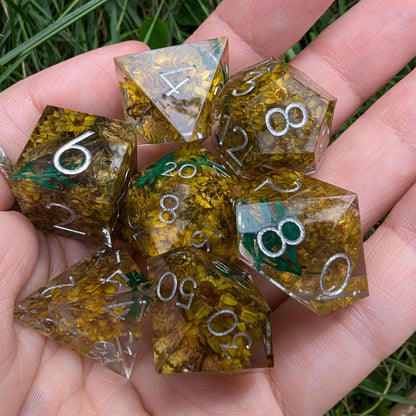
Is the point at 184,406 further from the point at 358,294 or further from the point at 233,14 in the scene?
the point at 233,14

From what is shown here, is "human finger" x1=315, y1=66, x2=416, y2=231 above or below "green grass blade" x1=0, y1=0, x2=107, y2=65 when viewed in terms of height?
above

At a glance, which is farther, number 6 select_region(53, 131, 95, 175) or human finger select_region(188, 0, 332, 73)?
human finger select_region(188, 0, 332, 73)

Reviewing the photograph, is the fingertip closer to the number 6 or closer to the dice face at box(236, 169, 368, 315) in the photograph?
the number 6

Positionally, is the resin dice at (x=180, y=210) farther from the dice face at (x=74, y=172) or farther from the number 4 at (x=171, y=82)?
the number 4 at (x=171, y=82)

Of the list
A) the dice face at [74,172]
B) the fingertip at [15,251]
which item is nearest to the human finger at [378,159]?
the dice face at [74,172]

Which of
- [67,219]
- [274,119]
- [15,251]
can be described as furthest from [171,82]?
[15,251]

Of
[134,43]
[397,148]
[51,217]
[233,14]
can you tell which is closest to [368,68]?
[397,148]

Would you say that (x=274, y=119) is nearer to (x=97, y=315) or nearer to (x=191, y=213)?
(x=191, y=213)

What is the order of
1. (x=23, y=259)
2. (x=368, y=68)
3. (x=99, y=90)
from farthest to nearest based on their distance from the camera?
(x=368, y=68)
(x=99, y=90)
(x=23, y=259)

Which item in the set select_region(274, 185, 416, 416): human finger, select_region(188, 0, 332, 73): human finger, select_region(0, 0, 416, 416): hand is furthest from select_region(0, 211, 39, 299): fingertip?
select_region(188, 0, 332, 73): human finger

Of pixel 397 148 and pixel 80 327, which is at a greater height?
pixel 397 148
